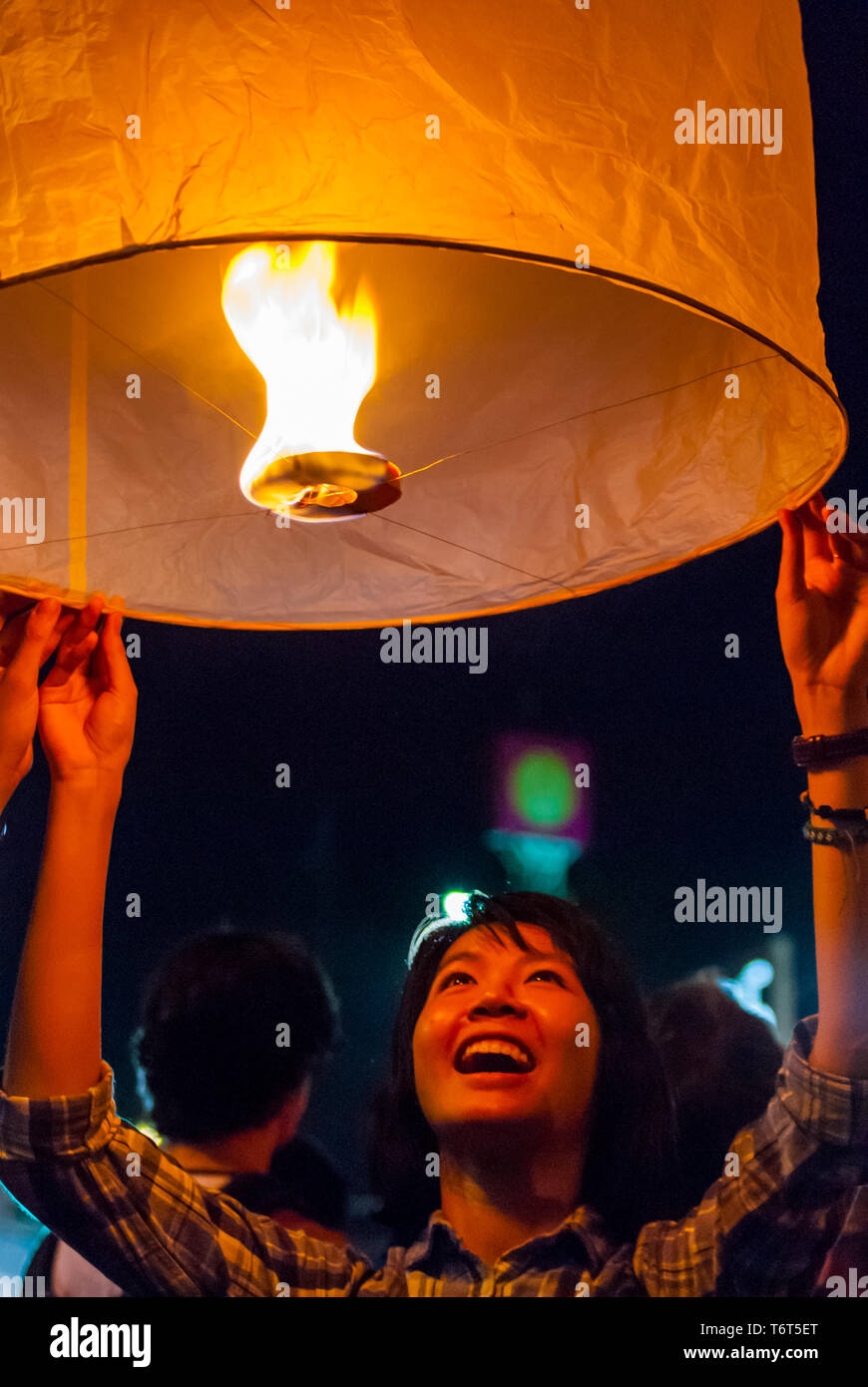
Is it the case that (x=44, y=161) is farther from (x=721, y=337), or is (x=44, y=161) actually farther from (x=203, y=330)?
(x=721, y=337)

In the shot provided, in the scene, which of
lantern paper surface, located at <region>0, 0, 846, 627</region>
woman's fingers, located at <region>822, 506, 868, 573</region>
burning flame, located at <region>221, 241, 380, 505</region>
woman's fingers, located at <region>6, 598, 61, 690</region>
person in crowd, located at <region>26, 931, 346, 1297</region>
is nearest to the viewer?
lantern paper surface, located at <region>0, 0, 846, 627</region>

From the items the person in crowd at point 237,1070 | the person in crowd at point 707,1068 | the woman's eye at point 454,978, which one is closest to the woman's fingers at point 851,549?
the person in crowd at point 707,1068

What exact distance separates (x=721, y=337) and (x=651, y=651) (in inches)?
37.3

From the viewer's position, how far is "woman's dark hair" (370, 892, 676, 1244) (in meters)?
1.64

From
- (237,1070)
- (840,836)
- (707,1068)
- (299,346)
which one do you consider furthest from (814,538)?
(237,1070)

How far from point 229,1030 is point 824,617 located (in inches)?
37.3

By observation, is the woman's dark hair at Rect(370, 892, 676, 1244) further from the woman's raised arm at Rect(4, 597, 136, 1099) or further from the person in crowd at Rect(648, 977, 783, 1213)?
the woman's raised arm at Rect(4, 597, 136, 1099)

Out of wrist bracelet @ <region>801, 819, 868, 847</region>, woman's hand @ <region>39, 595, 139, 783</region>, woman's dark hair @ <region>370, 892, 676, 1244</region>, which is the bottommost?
woman's dark hair @ <region>370, 892, 676, 1244</region>

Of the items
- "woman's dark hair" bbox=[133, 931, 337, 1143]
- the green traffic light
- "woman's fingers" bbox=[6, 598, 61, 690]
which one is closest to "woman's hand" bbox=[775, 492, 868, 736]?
the green traffic light

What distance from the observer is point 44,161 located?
1.62ft

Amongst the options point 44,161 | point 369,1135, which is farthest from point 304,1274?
point 44,161

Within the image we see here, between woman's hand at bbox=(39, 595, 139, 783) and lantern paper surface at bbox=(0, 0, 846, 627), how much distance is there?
28.0 inches

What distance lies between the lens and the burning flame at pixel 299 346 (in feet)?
2.36

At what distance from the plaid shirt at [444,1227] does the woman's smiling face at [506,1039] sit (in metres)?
0.14
